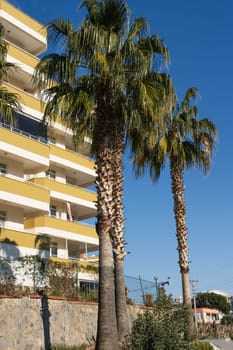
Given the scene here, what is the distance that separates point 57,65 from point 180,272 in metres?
12.4

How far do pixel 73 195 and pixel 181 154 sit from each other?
14.3 m

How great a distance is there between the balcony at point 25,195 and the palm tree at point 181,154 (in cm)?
887

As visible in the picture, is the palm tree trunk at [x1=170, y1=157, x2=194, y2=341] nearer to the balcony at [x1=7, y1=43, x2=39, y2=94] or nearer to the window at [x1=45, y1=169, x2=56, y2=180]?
the window at [x1=45, y1=169, x2=56, y2=180]

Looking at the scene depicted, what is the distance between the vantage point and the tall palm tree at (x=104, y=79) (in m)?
15.4

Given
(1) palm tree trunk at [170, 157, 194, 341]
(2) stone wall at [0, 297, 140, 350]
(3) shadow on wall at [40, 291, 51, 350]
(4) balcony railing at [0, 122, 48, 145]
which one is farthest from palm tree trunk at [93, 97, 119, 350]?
(4) balcony railing at [0, 122, 48, 145]

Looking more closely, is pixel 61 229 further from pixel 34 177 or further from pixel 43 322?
pixel 43 322

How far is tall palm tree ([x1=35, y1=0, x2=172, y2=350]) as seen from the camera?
607 inches

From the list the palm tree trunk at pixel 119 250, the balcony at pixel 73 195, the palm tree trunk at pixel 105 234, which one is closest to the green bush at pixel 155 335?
the palm tree trunk at pixel 105 234

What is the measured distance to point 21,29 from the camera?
120 feet

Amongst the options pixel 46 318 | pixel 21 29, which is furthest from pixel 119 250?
pixel 21 29

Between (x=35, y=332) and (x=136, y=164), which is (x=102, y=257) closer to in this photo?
(x=35, y=332)

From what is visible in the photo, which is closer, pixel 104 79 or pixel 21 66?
pixel 104 79

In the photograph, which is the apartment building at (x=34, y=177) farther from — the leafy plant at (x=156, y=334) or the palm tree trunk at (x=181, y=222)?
the leafy plant at (x=156, y=334)

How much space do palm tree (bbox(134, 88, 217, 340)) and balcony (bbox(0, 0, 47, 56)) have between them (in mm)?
15116
